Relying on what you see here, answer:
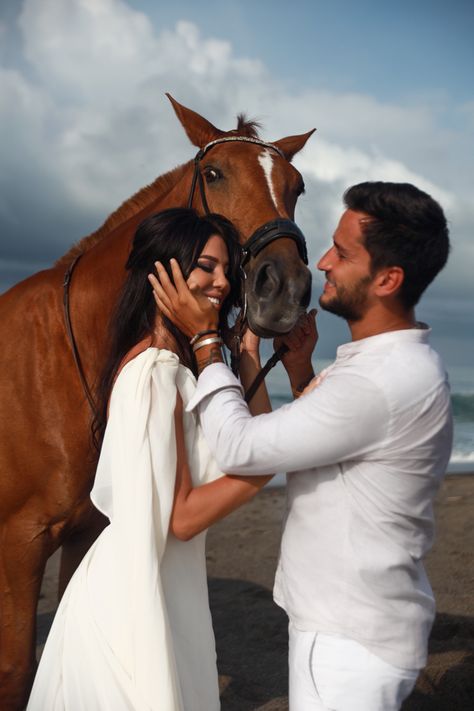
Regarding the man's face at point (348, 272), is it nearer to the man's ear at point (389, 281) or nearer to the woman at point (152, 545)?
the man's ear at point (389, 281)

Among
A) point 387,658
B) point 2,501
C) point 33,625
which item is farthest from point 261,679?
point 387,658

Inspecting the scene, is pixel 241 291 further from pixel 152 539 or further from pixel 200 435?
pixel 152 539

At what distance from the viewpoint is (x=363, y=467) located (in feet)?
5.55

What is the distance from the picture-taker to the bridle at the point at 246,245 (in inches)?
89.1

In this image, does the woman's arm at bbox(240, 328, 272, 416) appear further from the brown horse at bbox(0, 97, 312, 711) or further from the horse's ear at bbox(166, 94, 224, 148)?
the horse's ear at bbox(166, 94, 224, 148)

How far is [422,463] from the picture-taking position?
1.69m

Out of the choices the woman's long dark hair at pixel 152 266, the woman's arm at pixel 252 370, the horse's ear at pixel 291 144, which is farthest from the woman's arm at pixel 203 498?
the horse's ear at pixel 291 144

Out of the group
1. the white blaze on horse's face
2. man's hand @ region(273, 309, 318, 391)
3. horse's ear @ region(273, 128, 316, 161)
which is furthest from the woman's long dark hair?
horse's ear @ region(273, 128, 316, 161)

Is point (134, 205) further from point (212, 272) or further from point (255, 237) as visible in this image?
point (212, 272)

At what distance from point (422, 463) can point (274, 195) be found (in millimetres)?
1676

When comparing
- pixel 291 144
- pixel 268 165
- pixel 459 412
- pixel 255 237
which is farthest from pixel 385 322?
pixel 459 412

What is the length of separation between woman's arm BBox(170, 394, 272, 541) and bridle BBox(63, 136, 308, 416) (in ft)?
1.04

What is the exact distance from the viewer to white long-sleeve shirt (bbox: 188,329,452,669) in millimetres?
1629

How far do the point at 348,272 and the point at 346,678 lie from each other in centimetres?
90
